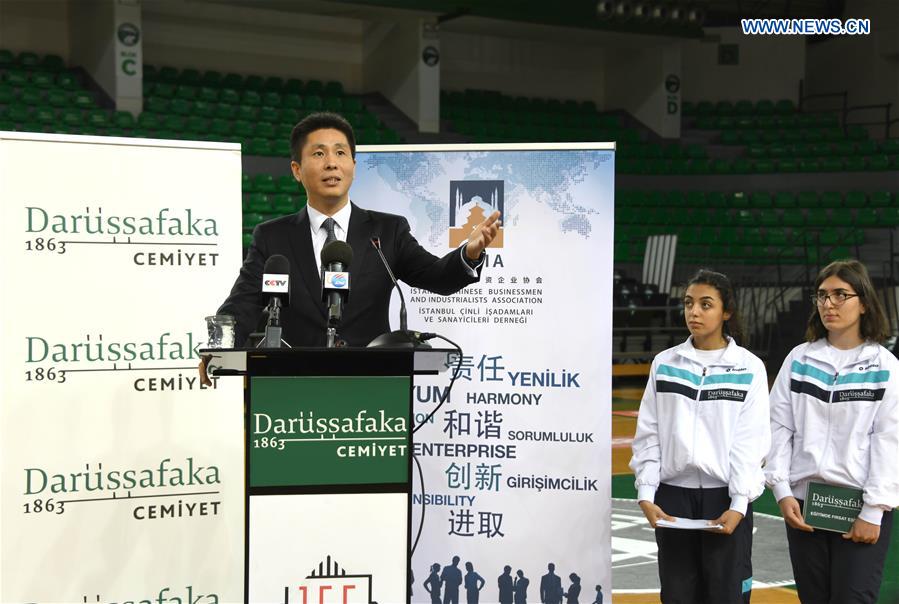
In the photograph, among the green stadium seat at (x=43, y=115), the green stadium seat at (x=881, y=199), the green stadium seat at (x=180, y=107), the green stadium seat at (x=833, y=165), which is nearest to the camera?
the green stadium seat at (x=43, y=115)

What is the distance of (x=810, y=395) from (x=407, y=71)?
14.5 metres

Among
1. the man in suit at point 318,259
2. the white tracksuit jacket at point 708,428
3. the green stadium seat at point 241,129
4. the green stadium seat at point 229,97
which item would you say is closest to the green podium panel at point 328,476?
the man in suit at point 318,259

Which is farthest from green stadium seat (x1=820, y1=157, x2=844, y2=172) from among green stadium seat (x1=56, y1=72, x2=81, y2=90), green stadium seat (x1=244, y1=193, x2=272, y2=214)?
green stadium seat (x1=56, y1=72, x2=81, y2=90)

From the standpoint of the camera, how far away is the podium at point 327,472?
8.14 ft

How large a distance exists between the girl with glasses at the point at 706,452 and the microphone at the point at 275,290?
139 centimetres

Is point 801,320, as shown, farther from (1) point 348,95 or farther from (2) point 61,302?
(2) point 61,302

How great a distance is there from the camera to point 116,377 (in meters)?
3.58

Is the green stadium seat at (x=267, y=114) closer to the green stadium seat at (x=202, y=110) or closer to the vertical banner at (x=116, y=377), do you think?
the green stadium seat at (x=202, y=110)

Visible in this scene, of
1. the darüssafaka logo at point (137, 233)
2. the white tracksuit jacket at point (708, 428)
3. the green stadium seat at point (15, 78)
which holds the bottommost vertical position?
the white tracksuit jacket at point (708, 428)

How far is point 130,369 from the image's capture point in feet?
11.8

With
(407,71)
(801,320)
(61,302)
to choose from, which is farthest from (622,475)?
(407,71)

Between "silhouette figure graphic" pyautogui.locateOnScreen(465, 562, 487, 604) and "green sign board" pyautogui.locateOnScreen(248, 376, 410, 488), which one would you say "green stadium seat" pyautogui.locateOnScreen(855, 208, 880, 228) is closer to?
"silhouette figure graphic" pyautogui.locateOnScreen(465, 562, 487, 604)

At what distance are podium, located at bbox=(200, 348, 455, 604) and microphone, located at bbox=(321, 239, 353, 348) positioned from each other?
10 cm

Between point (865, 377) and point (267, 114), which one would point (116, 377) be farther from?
point (267, 114)
